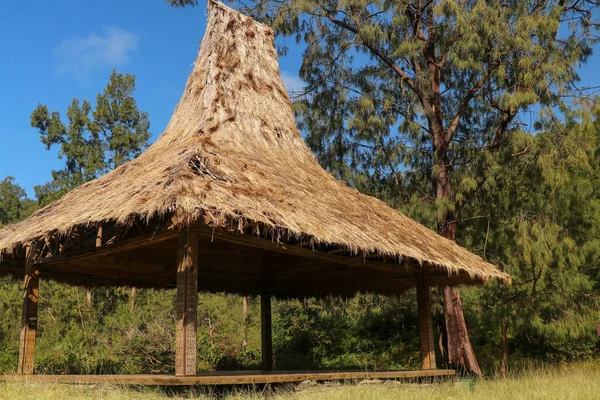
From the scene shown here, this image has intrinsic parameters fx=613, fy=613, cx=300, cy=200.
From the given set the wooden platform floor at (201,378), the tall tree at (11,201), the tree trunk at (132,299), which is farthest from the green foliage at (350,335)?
the tall tree at (11,201)

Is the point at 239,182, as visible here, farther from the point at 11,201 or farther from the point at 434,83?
the point at 11,201

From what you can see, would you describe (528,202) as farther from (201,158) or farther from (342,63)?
(201,158)

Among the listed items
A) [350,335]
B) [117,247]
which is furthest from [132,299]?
[117,247]

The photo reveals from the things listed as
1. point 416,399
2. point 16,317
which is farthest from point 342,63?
point 16,317

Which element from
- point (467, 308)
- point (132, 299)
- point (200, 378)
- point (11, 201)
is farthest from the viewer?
point (11, 201)

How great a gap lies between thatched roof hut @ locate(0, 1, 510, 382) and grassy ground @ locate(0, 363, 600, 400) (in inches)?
26.9

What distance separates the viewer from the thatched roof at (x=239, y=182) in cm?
586

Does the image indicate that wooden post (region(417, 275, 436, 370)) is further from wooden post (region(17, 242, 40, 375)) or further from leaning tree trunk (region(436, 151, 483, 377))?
wooden post (region(17, 242, 40, 375))

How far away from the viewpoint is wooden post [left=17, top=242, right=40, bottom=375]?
770 centimetres

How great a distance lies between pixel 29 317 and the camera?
25.6 feet

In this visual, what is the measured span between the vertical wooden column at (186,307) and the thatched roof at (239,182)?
1.64 ft

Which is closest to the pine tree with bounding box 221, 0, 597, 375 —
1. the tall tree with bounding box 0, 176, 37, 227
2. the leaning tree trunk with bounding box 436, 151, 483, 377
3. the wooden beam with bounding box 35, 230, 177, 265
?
the leaning tree trunk with bounding box 436, 151, 483, 377

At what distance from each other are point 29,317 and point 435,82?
946cm

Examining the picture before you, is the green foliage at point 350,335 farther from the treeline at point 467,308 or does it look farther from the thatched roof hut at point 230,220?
the thatched roof hut at point 230,220
